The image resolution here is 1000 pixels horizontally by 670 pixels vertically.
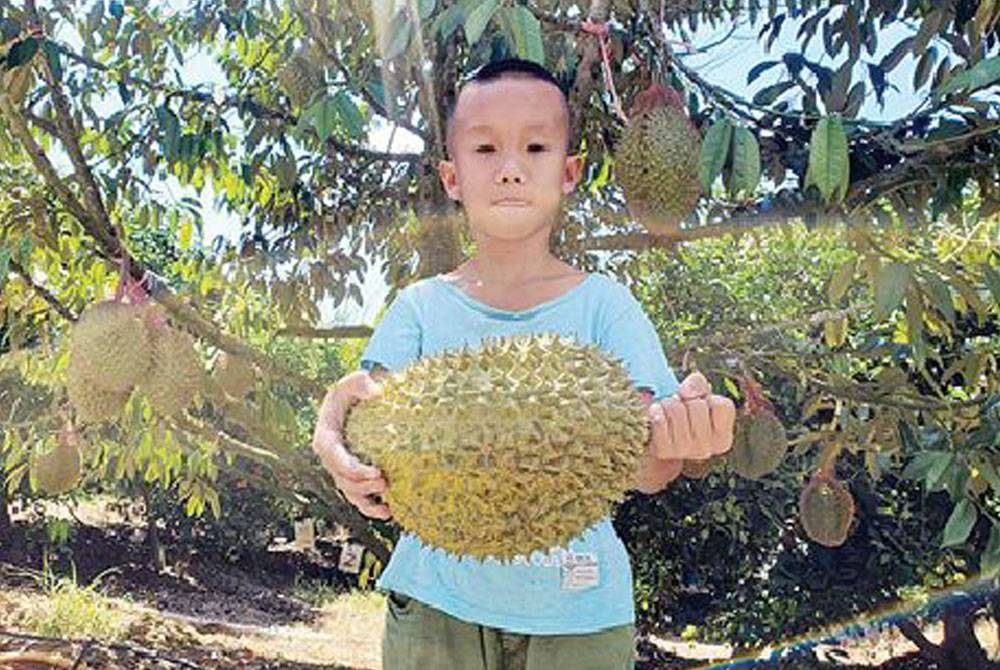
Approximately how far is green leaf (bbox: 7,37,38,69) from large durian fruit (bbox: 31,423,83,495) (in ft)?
3.89

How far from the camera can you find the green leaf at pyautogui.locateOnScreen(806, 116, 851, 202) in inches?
65.6

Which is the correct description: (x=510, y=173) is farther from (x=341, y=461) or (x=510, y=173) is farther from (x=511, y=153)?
(x=341, y=461)

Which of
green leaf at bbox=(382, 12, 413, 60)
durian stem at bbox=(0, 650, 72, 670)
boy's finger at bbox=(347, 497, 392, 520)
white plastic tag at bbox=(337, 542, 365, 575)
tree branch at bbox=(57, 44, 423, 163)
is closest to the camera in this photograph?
boy's finger at bbox=(347, 497, 392, 520)

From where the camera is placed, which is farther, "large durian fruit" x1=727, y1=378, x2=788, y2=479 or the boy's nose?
"large durian fruit" x1=727, y1=378, x2=788, y2=479

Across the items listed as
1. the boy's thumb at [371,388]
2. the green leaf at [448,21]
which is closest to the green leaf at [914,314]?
the green leaf at [448,21]

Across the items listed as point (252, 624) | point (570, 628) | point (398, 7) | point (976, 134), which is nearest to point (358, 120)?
point (398, 7)

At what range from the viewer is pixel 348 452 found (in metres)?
1.23

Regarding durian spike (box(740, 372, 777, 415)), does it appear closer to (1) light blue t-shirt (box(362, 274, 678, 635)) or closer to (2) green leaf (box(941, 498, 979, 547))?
(2) green leaf (box(941, 498, 979, 547))

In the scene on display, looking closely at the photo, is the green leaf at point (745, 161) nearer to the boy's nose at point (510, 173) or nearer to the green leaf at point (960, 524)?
the boy's nose at point (510, 173)

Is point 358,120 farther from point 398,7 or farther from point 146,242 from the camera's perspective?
point 146,242

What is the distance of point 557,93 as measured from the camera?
4.58ft

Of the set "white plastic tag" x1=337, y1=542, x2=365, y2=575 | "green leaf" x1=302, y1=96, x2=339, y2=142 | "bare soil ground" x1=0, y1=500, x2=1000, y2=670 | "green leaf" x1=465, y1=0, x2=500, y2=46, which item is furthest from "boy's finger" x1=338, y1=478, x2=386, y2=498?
"white plastic tag" x1=337, y1=542, x2=365, y2=575

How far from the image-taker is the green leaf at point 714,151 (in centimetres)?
172

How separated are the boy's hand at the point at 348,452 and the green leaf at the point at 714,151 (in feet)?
2.31
